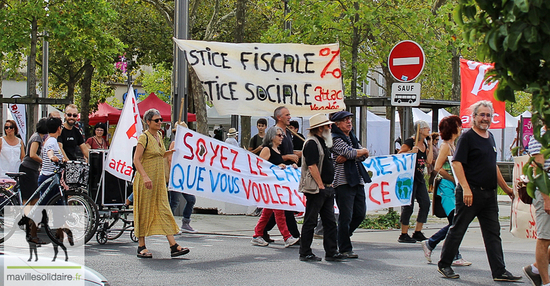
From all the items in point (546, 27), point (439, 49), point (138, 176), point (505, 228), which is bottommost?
point (505, 228)

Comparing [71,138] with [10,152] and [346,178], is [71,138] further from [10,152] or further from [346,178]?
[346,178]

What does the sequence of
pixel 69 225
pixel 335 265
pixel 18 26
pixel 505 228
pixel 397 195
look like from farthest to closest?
pixel 18 26 → pixel 505 228 → pixel 397 195 → pixel 69 225 → pixel 335 265

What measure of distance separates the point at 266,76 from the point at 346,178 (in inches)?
127

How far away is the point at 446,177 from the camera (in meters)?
8.20

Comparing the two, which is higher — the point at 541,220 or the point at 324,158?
the point at 324,158

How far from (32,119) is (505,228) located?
11830 millimetres

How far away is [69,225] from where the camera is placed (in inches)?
344

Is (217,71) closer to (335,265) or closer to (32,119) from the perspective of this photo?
(335,265)

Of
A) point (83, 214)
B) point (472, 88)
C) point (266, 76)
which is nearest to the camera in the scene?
point (83, 214)

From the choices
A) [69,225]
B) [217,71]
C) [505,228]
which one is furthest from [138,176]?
[505,228]

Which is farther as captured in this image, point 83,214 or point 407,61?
point 407,61

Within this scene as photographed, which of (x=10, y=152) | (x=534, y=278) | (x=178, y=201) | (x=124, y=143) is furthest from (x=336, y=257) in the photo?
(x=10, y=152)

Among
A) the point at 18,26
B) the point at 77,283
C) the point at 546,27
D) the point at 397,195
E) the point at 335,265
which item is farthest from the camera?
the point at 18,26

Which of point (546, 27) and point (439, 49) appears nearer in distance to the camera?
point (546, 27)
